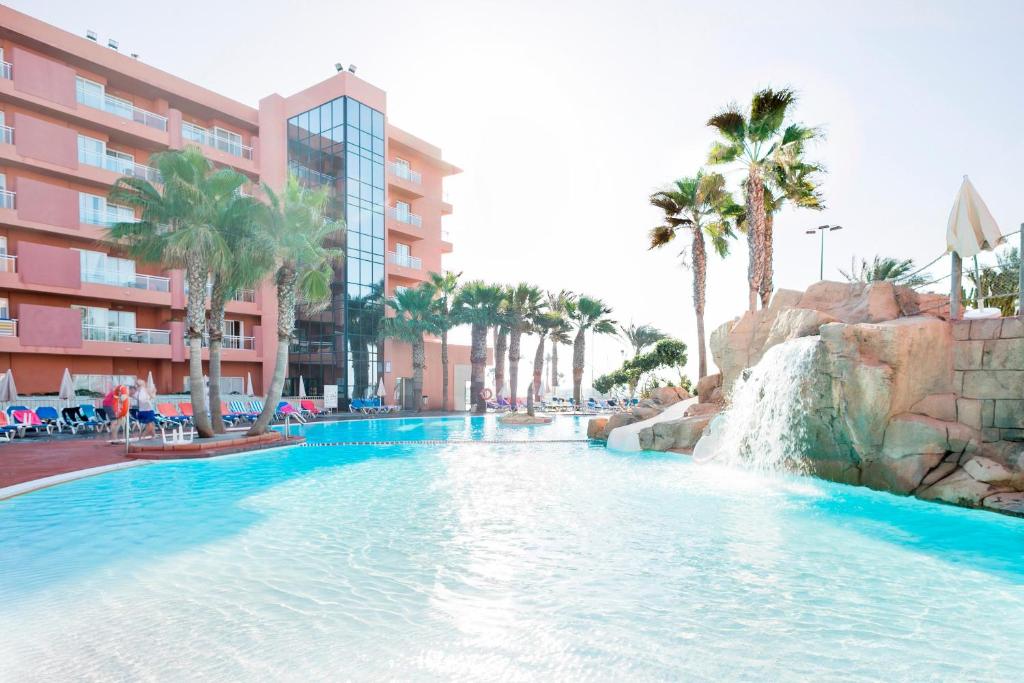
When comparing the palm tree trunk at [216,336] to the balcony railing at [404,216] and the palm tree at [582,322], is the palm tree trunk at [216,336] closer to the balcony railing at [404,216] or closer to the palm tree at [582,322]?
the balcony railing at [404,216]

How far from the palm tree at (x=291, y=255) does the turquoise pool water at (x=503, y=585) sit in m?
7.07

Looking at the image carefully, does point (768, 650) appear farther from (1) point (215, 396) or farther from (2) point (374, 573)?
(1) point (215, 396)

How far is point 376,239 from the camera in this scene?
32938mm

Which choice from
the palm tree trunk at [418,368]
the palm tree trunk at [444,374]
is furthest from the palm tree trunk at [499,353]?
the palm tree trunk at [418,368]

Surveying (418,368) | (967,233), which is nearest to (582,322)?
(418,368)

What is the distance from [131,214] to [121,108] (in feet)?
15.4

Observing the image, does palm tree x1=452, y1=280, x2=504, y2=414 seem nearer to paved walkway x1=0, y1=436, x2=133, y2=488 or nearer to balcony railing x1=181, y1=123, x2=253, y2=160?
balcony railing x1=181, y1=123, x2=253, y2=160

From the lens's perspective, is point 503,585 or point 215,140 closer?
point 503,585

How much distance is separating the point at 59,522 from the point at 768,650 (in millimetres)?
8535

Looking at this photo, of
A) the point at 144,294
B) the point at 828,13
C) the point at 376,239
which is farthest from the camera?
the point at 376,239

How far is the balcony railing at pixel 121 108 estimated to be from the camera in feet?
78.4

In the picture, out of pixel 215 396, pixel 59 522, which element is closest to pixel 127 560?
pixel 59 522

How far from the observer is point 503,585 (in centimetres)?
531

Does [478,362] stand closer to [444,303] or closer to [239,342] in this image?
[444,303]
